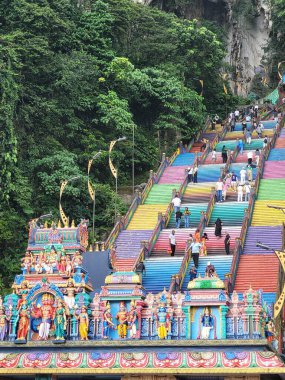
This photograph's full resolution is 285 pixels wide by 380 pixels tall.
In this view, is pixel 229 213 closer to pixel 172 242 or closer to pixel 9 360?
pixel 172 242

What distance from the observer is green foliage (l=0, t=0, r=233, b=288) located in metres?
45.5

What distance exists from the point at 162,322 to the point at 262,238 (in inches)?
452

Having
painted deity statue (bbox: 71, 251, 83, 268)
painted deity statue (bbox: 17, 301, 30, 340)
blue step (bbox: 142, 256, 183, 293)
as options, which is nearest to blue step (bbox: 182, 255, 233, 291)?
blue step (bbox: 142, 256, 183, 293)

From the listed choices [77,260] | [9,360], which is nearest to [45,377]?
[9,360]

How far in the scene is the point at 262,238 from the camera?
3775cm

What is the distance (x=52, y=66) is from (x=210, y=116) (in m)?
15.0

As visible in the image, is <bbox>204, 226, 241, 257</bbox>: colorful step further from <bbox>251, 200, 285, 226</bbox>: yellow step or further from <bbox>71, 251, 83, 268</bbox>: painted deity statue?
<bbox>71, 251, 83, 268</bbox>: painted deity statue

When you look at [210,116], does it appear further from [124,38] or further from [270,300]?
[270,300]

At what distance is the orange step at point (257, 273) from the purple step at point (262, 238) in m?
0.66

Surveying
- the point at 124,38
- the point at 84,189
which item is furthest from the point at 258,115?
the point at 84,189

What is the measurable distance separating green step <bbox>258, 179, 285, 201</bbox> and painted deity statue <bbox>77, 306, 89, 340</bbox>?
16.6m

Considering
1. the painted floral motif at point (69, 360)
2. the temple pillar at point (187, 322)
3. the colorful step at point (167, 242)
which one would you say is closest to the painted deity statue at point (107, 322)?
the painted floral motif at point (69, 360)

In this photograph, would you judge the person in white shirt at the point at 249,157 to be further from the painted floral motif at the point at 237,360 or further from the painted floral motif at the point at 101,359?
the painted floral motif at the point at 237,360

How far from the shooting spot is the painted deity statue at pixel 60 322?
2766 cm
